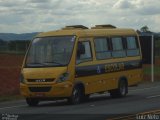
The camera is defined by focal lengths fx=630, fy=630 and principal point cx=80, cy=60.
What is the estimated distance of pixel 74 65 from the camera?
21.6 m

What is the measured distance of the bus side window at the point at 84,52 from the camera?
72.2 ft

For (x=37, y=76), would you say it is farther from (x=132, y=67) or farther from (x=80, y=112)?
(x=132, y=67)

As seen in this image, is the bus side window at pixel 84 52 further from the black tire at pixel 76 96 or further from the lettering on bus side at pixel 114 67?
the lettering on bus side at pixel 114 67

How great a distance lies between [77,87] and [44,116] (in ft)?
15.8

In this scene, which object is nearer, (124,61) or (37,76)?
(37,76)

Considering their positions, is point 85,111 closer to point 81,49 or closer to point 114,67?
point 81,49

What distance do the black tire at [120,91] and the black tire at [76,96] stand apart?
10.1 ft

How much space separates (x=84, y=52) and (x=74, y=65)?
92 centimetres

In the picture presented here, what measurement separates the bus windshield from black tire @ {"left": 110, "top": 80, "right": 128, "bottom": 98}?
3.89 meters

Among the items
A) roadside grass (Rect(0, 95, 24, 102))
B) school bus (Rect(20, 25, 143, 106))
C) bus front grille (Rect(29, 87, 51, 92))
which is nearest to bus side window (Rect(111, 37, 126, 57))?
school bus (Rect(20, 25, 143, 106))

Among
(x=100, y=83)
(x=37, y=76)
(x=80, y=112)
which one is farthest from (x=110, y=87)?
(x=80, y=112)

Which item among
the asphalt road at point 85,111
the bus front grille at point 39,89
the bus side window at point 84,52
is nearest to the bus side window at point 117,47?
the bus side window at point 84,52

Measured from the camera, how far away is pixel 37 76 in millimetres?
21203

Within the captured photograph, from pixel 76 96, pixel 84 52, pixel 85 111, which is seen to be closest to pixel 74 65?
pixel 84 52
